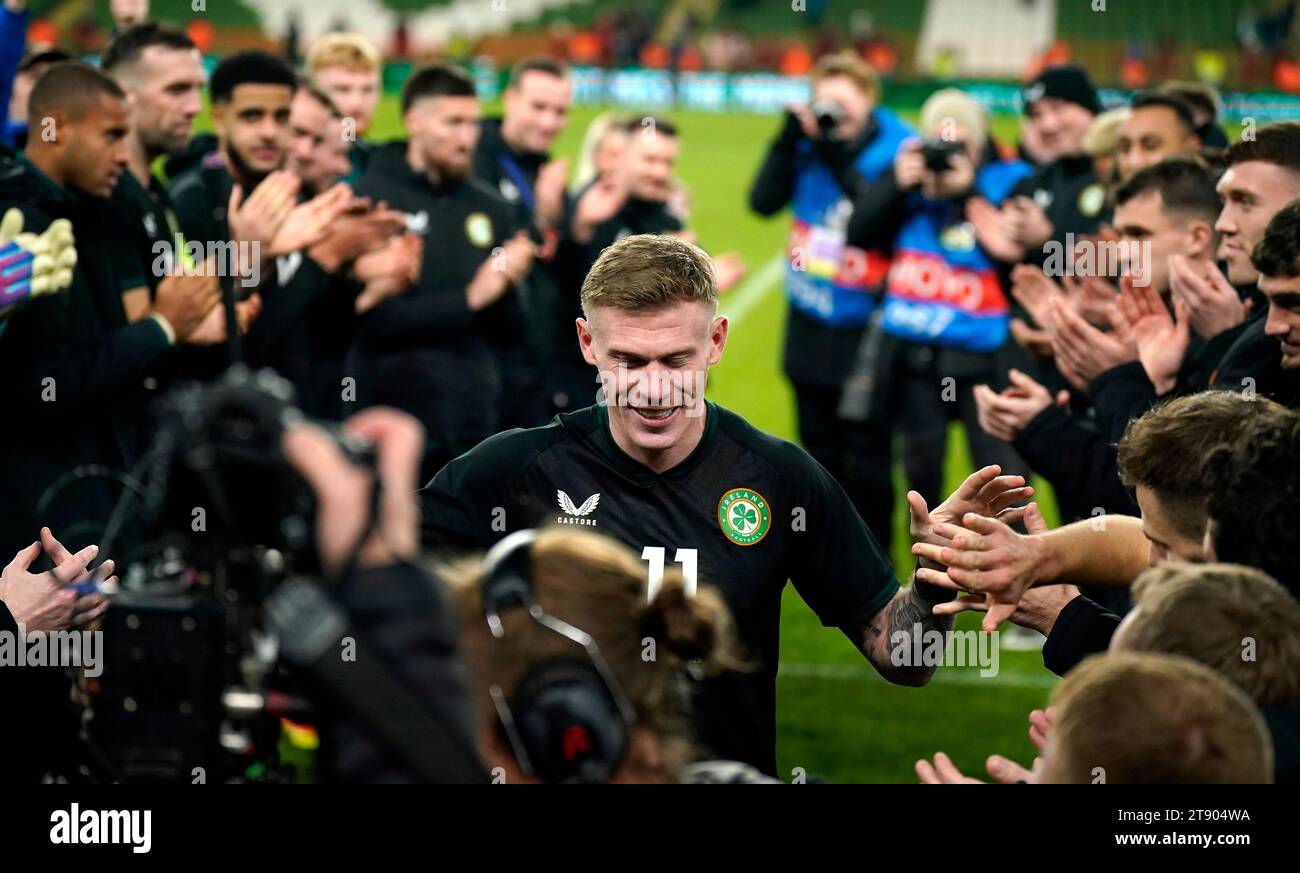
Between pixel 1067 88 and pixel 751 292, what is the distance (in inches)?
371

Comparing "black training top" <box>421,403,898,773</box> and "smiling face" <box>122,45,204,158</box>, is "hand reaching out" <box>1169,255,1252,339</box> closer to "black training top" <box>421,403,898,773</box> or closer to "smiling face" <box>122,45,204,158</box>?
"black training top" <box>421,403,898,773</box>

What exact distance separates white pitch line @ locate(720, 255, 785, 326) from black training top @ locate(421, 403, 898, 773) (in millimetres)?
13418

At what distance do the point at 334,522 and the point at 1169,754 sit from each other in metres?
1.27

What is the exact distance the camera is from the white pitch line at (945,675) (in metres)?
7.82

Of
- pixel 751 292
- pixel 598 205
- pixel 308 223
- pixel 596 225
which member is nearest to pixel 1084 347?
pixel 308 223

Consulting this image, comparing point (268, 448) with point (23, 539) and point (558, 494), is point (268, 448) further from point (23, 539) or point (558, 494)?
point (23, 539)

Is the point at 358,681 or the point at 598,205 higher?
the point at 598,205

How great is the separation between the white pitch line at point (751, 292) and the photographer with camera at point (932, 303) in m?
8.38

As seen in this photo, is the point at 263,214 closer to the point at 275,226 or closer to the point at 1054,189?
the point at 275,226

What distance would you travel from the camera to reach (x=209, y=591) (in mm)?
2010
